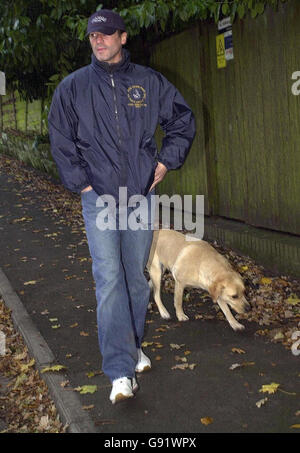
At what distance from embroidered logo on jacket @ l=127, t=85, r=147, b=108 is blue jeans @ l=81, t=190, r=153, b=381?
640 millimetres

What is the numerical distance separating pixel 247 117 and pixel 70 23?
283cm

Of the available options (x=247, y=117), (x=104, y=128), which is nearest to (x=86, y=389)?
(x=104, y=128)

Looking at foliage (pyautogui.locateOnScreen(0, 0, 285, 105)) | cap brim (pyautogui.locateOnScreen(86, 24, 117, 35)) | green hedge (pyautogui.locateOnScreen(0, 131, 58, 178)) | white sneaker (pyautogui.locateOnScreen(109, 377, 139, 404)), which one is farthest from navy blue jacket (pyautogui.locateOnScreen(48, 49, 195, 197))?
green hedge (pyautogui.locateOnScreen(0, 131, 58, 178))

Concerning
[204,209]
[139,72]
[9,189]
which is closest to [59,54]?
[204,209]

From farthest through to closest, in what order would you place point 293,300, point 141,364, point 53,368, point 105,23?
1. point 293,300
2. point 53,368
3. point 141,364
4. point 105,23

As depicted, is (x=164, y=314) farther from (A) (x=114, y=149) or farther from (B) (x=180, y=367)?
(A) (x=114, y=149)

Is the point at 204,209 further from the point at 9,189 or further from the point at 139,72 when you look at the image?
the point at 9,189

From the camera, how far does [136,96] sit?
14.0 feet

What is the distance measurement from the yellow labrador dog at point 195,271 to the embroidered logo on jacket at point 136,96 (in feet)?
6.38

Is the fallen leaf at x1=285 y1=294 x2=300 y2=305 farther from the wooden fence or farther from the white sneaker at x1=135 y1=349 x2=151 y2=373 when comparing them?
the white sneaker at x1=135 y1=349 x2=151 y2=373

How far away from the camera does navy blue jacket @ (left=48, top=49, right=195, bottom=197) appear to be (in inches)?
166

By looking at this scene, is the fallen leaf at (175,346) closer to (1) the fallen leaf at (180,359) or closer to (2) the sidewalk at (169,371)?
(2) the sidewalk at (169,371)

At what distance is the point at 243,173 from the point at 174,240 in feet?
7.39

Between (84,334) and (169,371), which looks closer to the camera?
(169,371)
